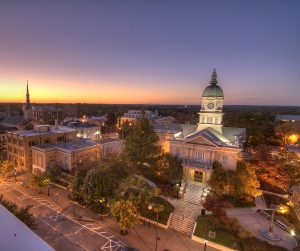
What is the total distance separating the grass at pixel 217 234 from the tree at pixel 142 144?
1509 cm

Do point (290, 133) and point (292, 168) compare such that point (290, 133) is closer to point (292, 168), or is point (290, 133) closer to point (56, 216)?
point (292, 168)

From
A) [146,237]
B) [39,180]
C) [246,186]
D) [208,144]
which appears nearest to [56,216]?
[39,180]

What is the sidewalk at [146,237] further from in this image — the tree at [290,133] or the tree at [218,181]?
the tree at [290,133]

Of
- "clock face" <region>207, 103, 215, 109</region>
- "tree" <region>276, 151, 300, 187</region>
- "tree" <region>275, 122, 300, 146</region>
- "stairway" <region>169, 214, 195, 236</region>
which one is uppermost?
"clock face" <region>207, 103, 215, 109</region>

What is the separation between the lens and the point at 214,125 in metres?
44.1

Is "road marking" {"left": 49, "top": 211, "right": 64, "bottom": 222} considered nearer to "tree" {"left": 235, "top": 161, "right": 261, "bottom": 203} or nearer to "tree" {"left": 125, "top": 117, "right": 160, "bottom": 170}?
"tree" {"left": 125, "top": 117, "right": 160, "bottom": 170}

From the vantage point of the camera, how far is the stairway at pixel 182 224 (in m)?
27.8

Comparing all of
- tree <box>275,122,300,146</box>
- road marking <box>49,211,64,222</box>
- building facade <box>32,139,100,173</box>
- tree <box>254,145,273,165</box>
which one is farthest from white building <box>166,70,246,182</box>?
tree <box>275,122,300,146</box>

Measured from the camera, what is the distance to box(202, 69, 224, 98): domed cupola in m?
43.1

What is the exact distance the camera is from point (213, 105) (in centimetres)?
4350

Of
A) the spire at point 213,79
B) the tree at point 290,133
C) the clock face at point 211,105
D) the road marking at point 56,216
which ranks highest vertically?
the spire at point 213,79

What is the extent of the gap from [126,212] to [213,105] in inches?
1157

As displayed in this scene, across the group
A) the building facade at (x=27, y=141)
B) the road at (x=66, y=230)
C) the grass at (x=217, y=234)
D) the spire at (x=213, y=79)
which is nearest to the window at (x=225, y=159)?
the grass at (x=217, y=234)

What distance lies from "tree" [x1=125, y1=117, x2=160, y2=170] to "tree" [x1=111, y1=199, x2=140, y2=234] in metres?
14.3
